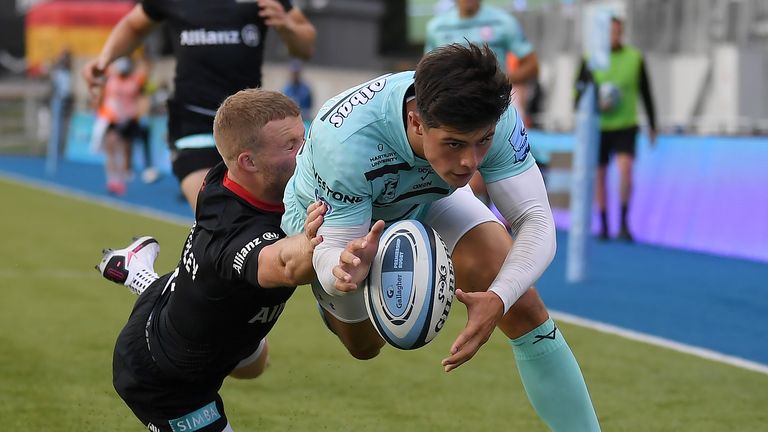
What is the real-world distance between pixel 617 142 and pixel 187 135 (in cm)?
705

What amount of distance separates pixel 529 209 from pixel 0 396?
2980 millimetres

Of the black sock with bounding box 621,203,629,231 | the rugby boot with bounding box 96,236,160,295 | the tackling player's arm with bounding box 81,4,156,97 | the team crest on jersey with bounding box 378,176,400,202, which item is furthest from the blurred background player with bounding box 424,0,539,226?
the team crest on jersey with bounding box 378,176,400,202

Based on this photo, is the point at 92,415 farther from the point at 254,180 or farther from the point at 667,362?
the point at 667,362

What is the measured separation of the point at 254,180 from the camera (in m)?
4.34

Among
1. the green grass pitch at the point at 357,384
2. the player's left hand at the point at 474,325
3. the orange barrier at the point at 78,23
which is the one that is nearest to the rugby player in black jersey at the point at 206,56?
the green grass pitch at the point at 357,384

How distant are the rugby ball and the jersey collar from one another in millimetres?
578

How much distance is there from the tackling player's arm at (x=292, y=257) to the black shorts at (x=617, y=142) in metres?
9.30

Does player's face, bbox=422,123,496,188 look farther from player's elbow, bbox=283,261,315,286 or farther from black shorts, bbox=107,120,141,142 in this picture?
black shorts, bbox=107,120,141,142

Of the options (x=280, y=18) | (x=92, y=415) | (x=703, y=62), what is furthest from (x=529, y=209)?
(x=703, y=62)

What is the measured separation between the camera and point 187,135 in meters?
6.84

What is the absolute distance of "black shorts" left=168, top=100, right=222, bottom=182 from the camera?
6738 mm

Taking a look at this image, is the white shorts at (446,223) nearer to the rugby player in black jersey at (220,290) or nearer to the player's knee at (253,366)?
the rugby player in black jersey at (220,290)

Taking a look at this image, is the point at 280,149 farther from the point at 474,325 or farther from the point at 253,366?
the point at 253,366

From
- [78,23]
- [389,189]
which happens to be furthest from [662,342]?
[78,23]
